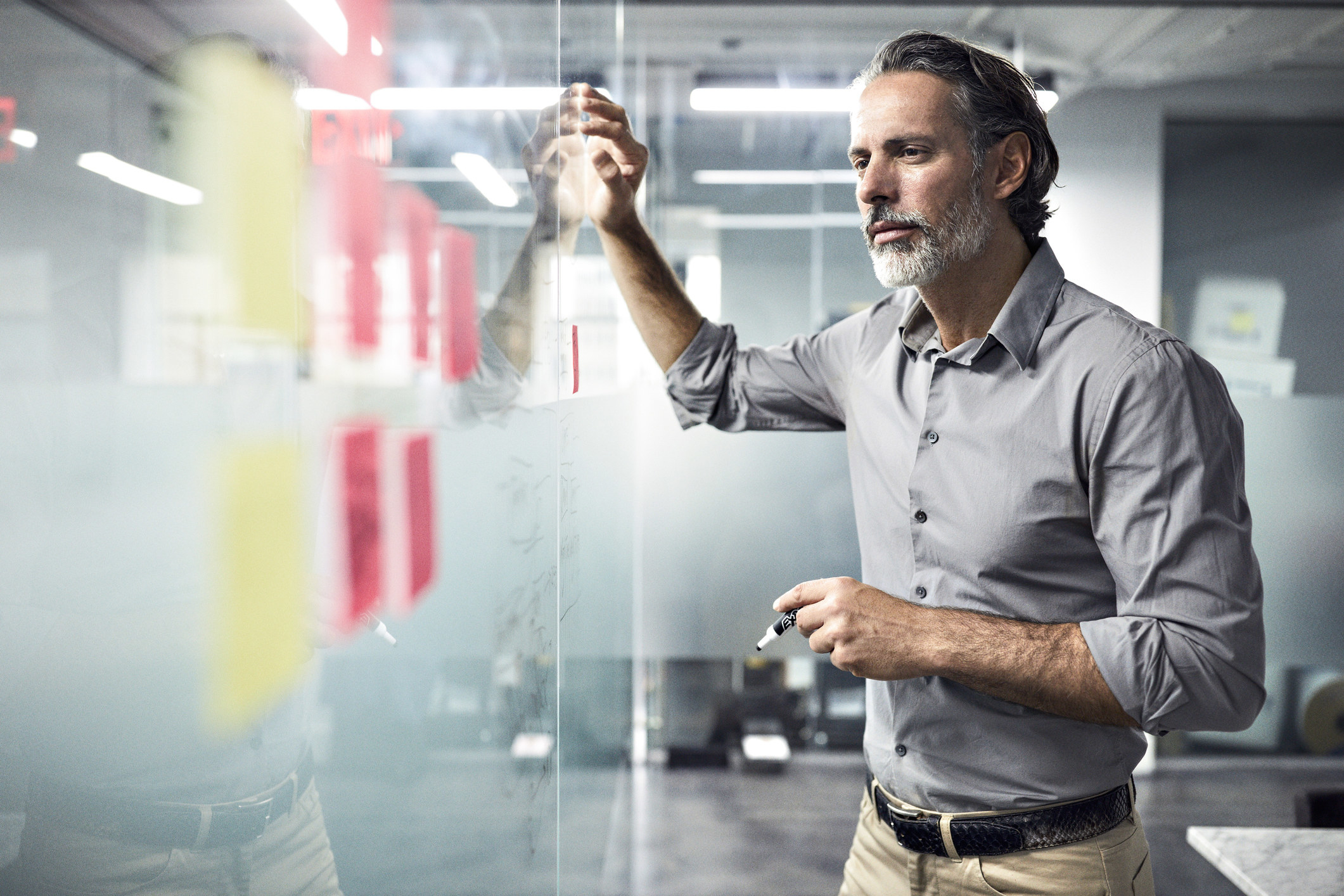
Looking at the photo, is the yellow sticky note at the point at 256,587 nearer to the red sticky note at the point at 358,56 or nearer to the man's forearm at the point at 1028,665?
the red sticky note at the point at 358,56

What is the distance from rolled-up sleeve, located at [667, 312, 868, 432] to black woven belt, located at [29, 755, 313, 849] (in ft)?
3.30

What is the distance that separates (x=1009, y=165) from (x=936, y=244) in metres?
0.18

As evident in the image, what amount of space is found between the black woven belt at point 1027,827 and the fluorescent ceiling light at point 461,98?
0.92m

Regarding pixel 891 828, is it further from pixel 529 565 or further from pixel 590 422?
pixel 590 422

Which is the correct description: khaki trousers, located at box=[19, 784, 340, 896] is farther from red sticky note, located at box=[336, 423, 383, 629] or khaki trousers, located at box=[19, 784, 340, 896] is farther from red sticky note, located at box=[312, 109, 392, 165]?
red sticky note, located at box=[312, 109, 392, 165]

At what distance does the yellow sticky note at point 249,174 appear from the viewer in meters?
0.32

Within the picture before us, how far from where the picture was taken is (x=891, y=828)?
113 centimetres

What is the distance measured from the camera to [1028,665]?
0.93 meters

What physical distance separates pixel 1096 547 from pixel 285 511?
0.90m

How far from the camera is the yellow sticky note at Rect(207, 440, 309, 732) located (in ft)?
1.12

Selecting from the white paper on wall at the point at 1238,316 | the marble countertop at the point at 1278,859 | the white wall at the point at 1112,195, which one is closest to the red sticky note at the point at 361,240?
the marble countertop at the point at 1278,859

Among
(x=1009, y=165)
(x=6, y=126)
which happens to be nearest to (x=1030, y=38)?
(x=1009, y=165)

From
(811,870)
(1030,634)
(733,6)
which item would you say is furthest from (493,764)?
(733,6)

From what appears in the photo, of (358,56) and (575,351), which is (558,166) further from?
(358,56)
